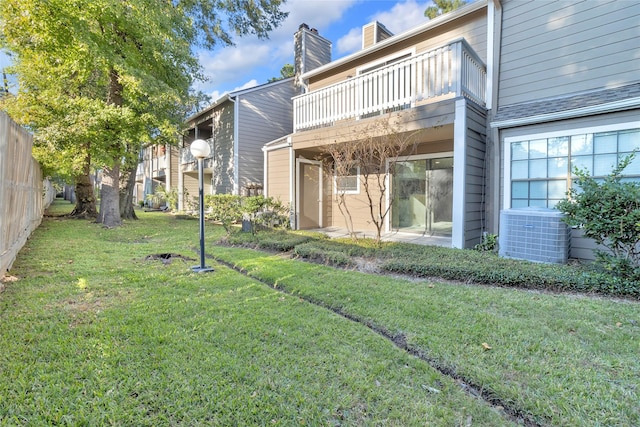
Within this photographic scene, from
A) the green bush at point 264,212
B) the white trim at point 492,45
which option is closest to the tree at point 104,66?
the green bush at point 264,212

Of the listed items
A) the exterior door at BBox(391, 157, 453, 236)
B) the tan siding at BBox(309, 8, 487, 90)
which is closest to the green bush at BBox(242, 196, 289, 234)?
the exterior door at BBox(391, 157, 453, 236)

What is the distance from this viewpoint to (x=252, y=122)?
12758 mm

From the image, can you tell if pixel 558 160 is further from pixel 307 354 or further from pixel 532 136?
pixel 307 354

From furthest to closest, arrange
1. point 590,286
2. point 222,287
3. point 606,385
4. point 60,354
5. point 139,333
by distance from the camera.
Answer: point 222,287, point 590,286, point 139,333, point 60,354, point 606,385

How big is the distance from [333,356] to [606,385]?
189 cm

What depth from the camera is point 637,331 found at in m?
2.90

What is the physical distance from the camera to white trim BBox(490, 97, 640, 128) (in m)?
4.82

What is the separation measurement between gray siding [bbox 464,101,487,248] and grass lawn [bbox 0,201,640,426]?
228 cm

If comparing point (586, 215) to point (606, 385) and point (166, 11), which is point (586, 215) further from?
point (166, 11)

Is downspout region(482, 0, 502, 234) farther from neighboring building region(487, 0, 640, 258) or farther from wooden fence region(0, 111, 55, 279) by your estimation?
wooden fence region(0, 111, 55, 279)

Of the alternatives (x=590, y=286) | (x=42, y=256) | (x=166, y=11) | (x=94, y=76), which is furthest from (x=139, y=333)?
(x=94, y=76)

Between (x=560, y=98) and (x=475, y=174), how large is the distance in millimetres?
1928

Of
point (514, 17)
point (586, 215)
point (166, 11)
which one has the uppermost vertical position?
point (166, 11)

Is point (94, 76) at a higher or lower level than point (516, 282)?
higher
